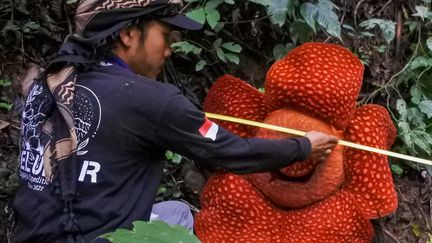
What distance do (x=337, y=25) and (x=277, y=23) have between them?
0.90 feet

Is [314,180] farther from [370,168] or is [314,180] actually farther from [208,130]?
[208,130]

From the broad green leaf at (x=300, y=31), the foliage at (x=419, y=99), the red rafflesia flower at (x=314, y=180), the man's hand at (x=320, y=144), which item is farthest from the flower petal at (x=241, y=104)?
the foliage at (x=419, y=99)

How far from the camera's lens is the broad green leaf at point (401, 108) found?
318cm

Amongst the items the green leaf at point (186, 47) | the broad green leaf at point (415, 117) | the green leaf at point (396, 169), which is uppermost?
the green leaf at point (186, 47)

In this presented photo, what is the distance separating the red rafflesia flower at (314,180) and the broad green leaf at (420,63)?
0.71 metres

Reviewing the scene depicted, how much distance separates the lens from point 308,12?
3.07 metres

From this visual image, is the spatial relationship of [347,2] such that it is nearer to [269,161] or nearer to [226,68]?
[226,68]

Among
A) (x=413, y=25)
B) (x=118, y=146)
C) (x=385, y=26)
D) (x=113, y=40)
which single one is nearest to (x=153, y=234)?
(x=118, y=146)

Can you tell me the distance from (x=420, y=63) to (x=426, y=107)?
23cm

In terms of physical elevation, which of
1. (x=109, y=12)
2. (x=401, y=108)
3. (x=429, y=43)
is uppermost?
(x=109, y=12)

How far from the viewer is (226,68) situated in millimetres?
3338

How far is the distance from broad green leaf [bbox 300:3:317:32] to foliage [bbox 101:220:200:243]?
1832mm

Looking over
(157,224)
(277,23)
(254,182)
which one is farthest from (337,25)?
(157,224)

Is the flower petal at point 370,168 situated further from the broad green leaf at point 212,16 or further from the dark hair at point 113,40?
the dark hair at point 113,40
